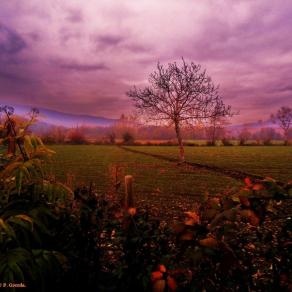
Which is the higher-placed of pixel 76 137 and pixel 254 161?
pixel 76 137

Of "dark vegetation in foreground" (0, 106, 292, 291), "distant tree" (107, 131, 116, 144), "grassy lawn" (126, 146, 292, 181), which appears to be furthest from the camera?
"distant tree" (107, 131, 116, 144)

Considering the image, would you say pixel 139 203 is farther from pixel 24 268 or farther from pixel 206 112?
pixel 206 112

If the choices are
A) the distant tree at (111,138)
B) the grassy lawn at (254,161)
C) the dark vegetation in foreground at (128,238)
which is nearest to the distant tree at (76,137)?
the distant tree at (111,138)

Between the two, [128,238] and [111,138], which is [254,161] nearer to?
[128,238]

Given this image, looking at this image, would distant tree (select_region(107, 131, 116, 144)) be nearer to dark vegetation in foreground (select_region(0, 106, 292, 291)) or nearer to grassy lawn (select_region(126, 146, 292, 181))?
grassy lawn (select_region(126, 146, 292, 181))

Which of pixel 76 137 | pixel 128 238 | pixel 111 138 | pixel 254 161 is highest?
pixel 76 137

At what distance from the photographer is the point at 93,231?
316 cm

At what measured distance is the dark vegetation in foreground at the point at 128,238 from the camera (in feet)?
6.98

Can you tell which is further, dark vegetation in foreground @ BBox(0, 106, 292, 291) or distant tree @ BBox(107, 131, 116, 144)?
distant tree @ BBox(107, 131, 116, 144)

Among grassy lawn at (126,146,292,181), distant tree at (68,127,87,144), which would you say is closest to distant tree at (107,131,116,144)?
distant tree at (68,127,87,144)

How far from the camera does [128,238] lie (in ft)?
9.50

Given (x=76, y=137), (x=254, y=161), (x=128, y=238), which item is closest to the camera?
(x=128, y=238)

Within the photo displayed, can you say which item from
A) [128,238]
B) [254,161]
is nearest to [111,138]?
[254,161]

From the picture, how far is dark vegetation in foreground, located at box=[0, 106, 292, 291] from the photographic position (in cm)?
213
